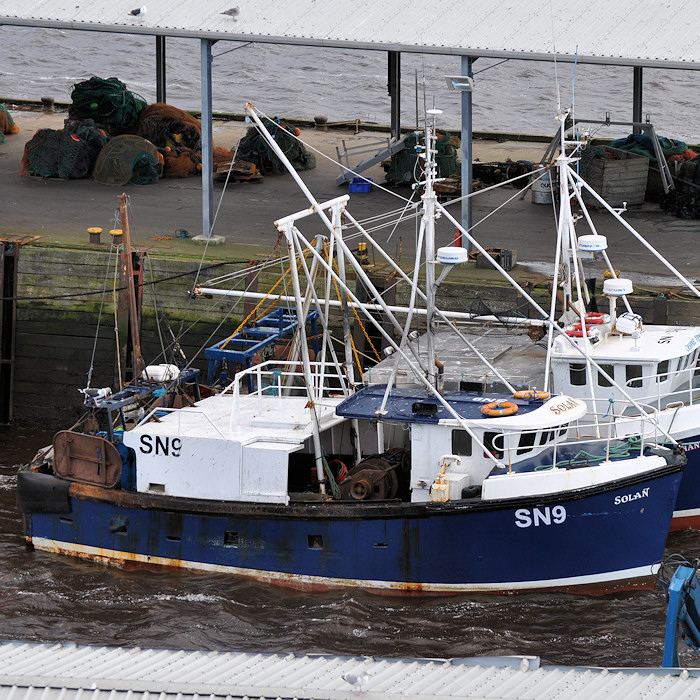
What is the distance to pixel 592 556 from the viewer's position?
16781 millimetres

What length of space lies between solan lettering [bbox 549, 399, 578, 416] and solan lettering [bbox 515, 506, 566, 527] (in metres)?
1.21

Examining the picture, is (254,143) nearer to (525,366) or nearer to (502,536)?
(525,366)

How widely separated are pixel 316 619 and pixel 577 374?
15.9ft

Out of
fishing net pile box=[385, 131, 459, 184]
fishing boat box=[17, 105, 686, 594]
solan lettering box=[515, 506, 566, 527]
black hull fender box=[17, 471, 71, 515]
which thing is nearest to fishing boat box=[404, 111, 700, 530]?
fishing boat box=[17, 105, 686, 594]

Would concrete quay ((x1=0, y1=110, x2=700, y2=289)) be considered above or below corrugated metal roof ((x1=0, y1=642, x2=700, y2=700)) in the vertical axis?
above

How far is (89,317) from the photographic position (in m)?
23.6

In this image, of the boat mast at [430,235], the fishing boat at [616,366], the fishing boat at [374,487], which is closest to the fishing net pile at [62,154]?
the fishing boat at [374,487]

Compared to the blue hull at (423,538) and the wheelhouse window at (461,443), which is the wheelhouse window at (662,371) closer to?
the blue hull at (423,538)

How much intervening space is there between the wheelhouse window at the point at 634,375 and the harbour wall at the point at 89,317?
14.0 ft

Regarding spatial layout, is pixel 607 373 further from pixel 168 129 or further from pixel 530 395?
pixel 168 129

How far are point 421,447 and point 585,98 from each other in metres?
40.6

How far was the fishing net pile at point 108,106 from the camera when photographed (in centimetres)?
3127

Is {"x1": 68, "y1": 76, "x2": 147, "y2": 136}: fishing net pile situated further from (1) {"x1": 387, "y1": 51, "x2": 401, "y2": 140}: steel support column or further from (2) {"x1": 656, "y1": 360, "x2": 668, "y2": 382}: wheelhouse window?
(2) {"x1": 656, "y1": 360, "x2": 668, "y2": 382}: wheelhouse window

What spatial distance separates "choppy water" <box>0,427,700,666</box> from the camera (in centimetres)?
1609
